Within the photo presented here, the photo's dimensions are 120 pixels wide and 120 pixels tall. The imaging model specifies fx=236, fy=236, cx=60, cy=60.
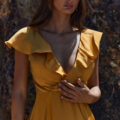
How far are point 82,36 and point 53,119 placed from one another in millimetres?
740

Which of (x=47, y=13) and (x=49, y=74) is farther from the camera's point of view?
(x=47, y=13)

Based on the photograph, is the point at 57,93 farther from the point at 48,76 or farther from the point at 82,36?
the point at 82,36

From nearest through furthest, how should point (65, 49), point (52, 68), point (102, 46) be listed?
point (52, 68) → point (65, 49) → point (102, 46)

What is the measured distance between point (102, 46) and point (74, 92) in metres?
0.78

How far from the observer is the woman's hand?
1.79 m

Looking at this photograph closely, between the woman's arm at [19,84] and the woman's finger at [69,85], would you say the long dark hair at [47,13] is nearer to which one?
the woman's arm at [19,84]

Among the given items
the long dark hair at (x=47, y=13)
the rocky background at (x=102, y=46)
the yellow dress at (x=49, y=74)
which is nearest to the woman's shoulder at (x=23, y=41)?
the yellow dress at (x=49, y=74)

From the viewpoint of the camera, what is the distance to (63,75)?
1789 millimetres

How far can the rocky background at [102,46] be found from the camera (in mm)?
2322

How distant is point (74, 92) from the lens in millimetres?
1810

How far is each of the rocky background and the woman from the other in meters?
0.41

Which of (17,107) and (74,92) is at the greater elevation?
(74,92)

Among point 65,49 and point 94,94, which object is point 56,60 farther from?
point 94,94

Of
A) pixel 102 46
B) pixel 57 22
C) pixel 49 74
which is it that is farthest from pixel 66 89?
pixel 102 46
